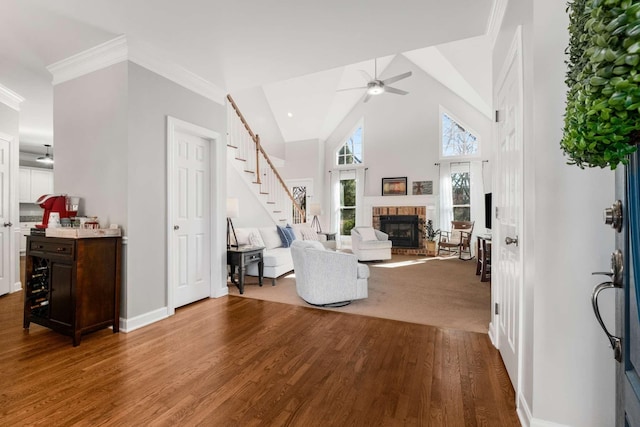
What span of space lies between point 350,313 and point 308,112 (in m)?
6.63

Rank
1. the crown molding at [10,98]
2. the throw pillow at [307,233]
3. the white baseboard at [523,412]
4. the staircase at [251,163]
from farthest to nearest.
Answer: the throw pillow at [307,233] → the staircase at [251,163] → the crown molding at [10,98] → the white baseboard at [523,412]

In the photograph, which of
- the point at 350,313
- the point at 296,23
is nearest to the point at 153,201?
the point at 296,23

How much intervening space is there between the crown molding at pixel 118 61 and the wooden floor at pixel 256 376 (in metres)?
2.67

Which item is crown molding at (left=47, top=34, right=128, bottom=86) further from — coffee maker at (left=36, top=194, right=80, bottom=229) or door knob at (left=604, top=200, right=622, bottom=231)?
door knob at (left=604, top=200, right=622, bottom=231)

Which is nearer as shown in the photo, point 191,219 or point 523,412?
point 523,412

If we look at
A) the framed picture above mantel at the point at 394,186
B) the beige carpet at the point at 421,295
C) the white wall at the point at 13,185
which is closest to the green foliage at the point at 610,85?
the beige carpet at the point at 421,295

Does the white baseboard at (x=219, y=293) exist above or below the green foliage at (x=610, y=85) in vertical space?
below

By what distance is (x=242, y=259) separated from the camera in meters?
4.18

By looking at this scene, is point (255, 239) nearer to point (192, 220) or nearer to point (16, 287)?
point (192, 220)

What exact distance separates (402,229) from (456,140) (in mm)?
2795

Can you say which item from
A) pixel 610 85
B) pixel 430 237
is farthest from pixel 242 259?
pixel 430 237

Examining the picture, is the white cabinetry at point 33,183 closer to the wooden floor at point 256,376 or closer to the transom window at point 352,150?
the wooden floor at point 256,376

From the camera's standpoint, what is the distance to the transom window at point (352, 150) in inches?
362

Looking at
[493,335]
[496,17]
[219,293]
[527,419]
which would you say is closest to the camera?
[527,419]
